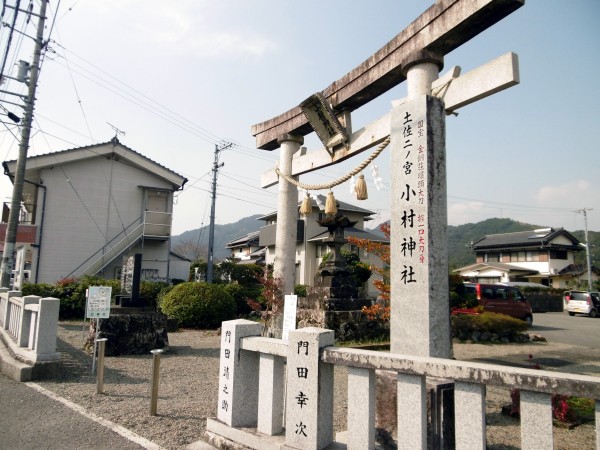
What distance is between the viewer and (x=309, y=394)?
3.28 meters

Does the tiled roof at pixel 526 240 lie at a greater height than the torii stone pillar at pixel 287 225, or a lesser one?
greater

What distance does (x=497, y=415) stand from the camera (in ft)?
19.1

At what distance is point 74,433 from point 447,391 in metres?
4.18

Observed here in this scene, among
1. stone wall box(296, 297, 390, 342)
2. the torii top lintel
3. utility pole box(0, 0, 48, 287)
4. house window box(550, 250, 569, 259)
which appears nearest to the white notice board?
the torii top lintel

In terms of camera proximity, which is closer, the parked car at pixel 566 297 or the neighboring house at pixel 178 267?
the parked car at pixel 566 297

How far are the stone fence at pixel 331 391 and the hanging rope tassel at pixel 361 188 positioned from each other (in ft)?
8.09

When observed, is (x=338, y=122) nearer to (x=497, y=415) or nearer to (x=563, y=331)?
(x=497, y=415)

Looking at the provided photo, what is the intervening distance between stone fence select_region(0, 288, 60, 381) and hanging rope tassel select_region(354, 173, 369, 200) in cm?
582

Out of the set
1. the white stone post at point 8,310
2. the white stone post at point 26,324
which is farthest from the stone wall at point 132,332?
the white stone post at point 8,310

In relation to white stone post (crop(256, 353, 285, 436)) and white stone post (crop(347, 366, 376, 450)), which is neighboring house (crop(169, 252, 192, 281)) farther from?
white stone post (crop(347, 366, 376, 450))

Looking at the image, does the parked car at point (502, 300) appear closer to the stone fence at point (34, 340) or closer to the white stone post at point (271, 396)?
the stone fence at point (34, 340)

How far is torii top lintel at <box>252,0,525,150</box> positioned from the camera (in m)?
4.00

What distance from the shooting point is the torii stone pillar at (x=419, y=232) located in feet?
11.4

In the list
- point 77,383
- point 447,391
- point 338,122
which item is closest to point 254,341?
point 447,391
